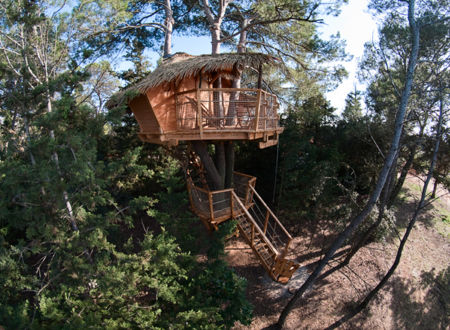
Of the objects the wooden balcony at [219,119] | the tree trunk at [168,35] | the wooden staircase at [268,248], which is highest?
the tree trunk at [168,35]

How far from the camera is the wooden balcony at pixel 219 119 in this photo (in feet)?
19.3

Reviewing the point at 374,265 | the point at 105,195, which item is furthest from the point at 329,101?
the point at 105,195

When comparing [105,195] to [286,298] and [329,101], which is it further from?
[329,101]

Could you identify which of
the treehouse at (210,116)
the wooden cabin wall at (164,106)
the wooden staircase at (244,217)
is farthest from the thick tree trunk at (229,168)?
the wooden cabin wall at (164,106)

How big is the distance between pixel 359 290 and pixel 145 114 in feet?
30.8

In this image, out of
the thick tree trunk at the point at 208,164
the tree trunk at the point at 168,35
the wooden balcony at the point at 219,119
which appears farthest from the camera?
the tree trunk at the point at 168,35

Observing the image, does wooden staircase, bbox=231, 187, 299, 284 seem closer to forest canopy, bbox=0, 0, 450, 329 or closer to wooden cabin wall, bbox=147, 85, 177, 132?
forest canopy, bbox=0, 0, 450, 329

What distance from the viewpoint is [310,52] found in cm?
967

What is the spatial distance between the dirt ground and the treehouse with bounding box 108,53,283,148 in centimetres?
514

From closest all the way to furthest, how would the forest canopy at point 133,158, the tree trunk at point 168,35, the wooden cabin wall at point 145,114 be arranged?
the forest canopy at point 133,158 → the wooden cabin wall at point 145,114 → the tree trunk at point 168,35

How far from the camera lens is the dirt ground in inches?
322

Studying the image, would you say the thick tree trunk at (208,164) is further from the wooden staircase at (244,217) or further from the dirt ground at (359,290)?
the dirt ground at (359,290)

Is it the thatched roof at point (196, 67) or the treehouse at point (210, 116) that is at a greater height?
the thatched roof at point (196, 67)

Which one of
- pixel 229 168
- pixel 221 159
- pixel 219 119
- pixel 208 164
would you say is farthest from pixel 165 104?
pixel 229 168
